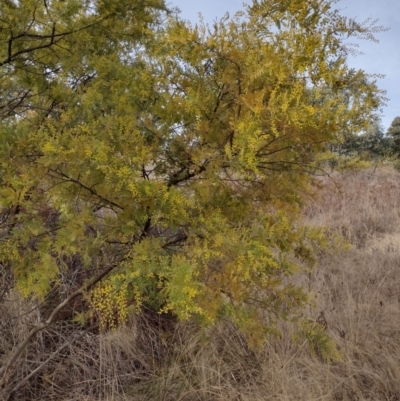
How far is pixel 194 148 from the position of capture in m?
1.68

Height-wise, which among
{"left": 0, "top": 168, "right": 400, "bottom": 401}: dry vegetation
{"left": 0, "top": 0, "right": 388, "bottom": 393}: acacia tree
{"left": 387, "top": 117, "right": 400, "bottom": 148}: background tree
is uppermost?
{"left": 387, "top": 117, "right": 400, "bottom": 148}: background tree

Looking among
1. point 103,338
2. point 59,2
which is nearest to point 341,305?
point 103,338

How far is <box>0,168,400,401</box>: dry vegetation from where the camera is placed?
94.4 inches

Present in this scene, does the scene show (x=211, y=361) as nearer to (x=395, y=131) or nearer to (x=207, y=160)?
(x=207, y=160)

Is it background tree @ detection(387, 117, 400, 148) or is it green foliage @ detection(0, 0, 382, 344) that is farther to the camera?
background tree @ detection(387, 117, 400, 148)

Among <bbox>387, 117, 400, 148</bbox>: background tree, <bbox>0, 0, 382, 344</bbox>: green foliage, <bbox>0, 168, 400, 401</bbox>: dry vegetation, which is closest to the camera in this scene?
<bbox>0, 0, 382, 344</bbox>: green foliage

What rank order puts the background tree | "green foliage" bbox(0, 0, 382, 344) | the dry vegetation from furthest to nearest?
the background tree, the dry vegetation, "green foliage" bbox(0, 0, 382, 344)

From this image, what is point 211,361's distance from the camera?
266 centimetres

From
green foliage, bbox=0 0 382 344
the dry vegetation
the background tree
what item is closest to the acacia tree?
green foliage, bbox=0 0 382 344

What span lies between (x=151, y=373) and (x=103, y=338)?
407 millimetres

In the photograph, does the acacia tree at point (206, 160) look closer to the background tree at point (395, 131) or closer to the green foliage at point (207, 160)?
the green foliage at point (207, 160)

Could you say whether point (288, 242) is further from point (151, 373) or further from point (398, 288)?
point (398, 288)

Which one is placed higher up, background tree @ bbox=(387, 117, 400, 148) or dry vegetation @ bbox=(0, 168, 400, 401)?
background tree @ bbox=(387, 117, 400, 148)

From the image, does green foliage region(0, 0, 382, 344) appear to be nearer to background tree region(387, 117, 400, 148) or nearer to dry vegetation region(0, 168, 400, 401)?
dry vegetation region(0, 168, 400, 401)
